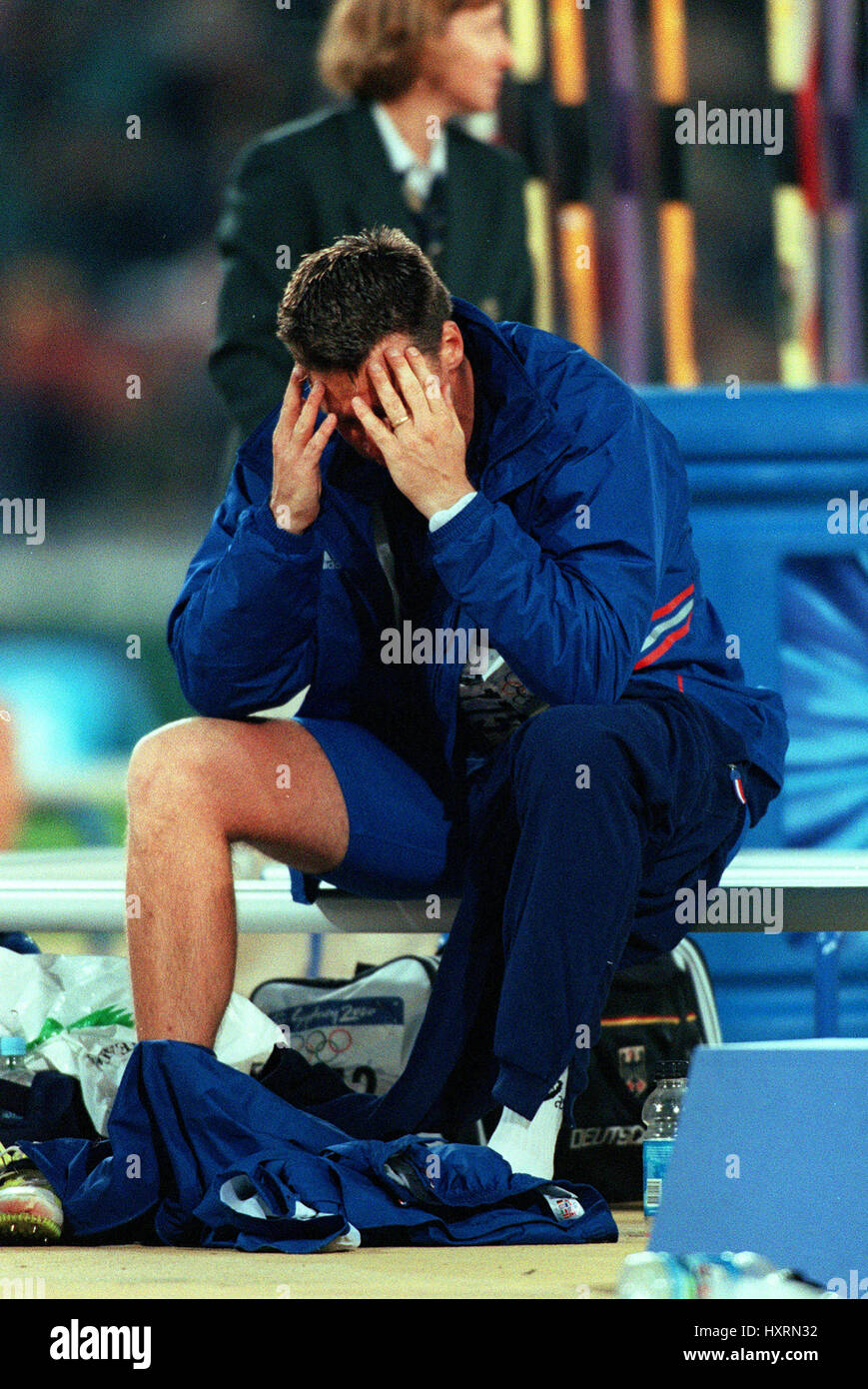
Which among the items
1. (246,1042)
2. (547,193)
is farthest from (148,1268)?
(547,193)

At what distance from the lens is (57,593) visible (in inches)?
193

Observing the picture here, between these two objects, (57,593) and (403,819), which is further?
(57,593)

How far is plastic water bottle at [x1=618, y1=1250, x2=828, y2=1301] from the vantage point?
1061 millimetres

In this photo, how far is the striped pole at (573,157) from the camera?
4.13 m

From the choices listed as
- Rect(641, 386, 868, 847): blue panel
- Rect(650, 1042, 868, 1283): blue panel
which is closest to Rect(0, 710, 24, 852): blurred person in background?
Rect(641, 386, 868, 847): blue panel

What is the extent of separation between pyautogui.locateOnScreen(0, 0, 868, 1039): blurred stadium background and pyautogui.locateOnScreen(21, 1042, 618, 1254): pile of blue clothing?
1518 millimetres

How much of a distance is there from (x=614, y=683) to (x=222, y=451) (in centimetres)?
361

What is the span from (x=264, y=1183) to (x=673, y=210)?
3.36 m

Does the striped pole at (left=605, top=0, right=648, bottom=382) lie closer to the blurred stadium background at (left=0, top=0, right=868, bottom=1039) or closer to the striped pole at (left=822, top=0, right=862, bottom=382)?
the blurred stadium background at (left=0, top=0, right=868, bottom=1039)

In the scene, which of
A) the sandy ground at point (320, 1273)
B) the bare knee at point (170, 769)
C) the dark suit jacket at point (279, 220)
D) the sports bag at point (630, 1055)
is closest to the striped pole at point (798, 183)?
the dark suit jacket at point (279, 220)

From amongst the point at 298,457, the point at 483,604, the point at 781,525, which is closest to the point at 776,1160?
the point at 483,604

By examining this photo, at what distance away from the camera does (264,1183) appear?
1.42m

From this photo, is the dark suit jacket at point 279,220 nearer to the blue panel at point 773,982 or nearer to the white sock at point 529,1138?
the blue panel at point 773,982
